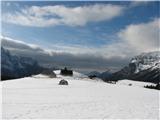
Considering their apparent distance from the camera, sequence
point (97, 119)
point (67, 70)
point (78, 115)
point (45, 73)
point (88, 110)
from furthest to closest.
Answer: point (67, 70) < point (45, 73) < point (88, 110) < point (78, 115) < point (97, 119)

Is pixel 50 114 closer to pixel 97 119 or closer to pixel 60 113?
pixel 60 113

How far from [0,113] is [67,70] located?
4189 inches

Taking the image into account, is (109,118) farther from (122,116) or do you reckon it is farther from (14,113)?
(14,113)

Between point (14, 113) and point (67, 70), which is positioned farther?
point (67, 70)

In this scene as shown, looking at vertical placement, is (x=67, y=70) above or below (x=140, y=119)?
above

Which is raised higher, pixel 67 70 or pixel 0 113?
pixel 67 70

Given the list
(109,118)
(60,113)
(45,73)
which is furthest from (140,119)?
(45,73)

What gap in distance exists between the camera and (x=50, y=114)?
19.9 m

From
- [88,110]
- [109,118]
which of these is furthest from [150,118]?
[88,110]

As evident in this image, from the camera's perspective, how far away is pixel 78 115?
1980 cm

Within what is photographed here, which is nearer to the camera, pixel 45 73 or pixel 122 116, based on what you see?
pixel 122 116

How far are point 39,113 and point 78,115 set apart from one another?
2.87 m

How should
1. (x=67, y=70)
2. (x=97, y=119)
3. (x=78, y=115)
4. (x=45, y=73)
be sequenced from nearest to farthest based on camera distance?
(x=97, y=119) < (x=78, y=115) < (x=45, y=73) < (x=67, y=70)

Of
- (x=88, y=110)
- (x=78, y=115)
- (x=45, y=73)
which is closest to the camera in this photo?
(x=78, y=115)
